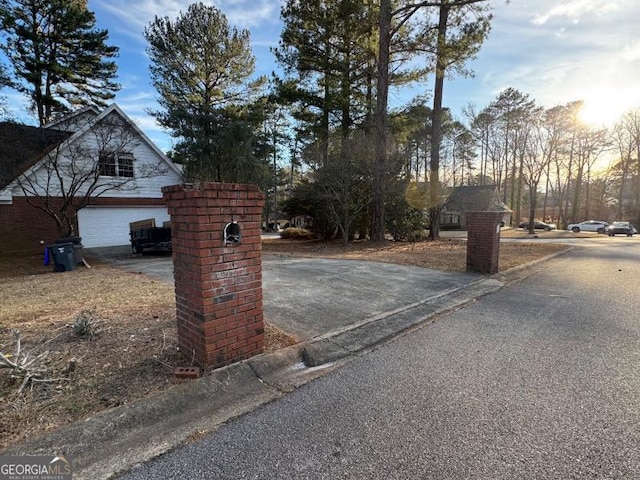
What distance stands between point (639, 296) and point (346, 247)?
30.4 feet

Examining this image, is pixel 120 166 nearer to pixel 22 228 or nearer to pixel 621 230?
pixel 22 228

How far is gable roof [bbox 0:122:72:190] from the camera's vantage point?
10977 mm

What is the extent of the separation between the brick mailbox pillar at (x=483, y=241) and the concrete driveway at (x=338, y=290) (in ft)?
1.51

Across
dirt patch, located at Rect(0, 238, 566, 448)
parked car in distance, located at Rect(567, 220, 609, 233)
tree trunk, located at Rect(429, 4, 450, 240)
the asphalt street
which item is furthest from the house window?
parked car in distance, located at Rect(567, 220, 609, 233)

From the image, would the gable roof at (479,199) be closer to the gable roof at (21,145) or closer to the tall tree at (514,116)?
the tall tree at (514,116)

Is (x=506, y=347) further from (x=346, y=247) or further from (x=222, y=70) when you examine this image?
(x=222, y=70)

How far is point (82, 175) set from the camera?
10.9 meters

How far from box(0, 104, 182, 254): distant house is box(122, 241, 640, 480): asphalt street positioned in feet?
36.1

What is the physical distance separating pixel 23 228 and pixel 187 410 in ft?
48.2

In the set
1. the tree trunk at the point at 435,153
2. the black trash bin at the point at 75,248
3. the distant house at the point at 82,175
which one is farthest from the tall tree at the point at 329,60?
the black trash bin at the point at 75,248

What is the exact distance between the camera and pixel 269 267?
8.20 meters

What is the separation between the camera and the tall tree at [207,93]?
15898mm

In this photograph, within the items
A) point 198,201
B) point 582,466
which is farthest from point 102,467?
point 582,466
